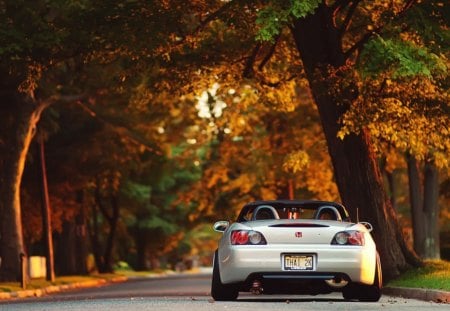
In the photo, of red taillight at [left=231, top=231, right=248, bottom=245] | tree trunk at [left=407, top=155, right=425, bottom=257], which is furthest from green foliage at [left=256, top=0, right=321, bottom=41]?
tree trunk at [left=407, top=155, right=425, bottom=257]

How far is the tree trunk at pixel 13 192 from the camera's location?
3497 cm

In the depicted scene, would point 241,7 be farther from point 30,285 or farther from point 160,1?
point 30,285

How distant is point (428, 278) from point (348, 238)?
5.57 meters

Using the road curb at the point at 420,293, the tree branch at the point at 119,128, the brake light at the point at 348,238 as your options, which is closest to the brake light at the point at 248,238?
the brake light at the point at 348,238

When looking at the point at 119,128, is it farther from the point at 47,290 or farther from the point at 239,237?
the point at 239,237

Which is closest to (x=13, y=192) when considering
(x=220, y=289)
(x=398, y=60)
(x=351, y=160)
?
(x=351, y=160)

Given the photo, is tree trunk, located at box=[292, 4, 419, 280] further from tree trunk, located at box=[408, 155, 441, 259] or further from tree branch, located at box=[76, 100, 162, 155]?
tree branch, located at box=[76, 100, 162, 155]

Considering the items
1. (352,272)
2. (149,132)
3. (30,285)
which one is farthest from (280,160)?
(352,272)

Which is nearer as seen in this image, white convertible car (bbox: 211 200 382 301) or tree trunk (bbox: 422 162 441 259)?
white convertible car (bbox: 211 200 382 301)

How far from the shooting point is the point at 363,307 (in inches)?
561

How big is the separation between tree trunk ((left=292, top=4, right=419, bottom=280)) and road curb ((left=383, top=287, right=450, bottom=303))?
2.64m

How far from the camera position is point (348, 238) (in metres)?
14.9

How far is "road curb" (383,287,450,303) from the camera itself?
646 inches

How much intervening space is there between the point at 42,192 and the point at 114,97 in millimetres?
5854
